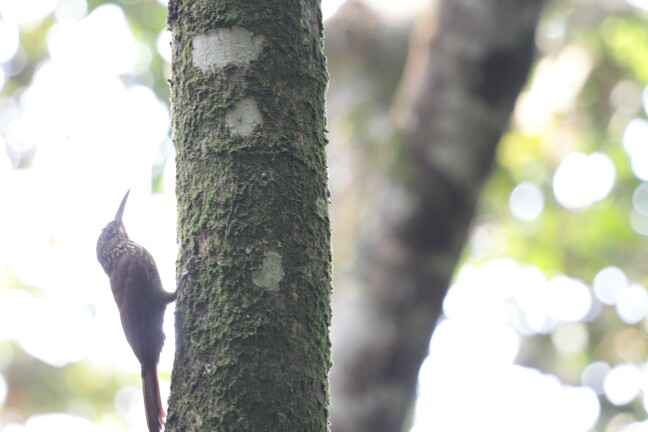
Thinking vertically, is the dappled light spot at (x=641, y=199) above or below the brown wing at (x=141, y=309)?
above

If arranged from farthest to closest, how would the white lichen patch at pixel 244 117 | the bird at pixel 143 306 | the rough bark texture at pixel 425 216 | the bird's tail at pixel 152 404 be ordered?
the rough bark texture at pixel 425 216 < the bird at pixel 143 306 < the bird's tail at pixel 152 404 < the white lichen patch at pixel 244 117

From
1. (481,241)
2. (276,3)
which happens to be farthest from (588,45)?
(276,3)

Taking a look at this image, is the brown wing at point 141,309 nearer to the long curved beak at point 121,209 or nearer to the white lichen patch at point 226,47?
the long curved beak at point 121,209

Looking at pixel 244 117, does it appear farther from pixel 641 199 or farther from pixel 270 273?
pixel 641 199

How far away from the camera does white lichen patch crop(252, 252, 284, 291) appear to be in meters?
1.80

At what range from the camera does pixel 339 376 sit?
4.73 m

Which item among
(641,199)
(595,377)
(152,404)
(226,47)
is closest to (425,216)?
(152,404)

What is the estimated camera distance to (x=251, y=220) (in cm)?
184

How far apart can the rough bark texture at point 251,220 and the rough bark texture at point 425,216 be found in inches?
112

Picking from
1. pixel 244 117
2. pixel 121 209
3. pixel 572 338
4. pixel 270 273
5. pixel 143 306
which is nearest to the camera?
pixel 270 273

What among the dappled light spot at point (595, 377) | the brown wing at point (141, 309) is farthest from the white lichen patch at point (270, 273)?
the dappled light spot at point (595, 377)

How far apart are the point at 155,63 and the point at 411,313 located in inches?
179

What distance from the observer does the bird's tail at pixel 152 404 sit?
338cm

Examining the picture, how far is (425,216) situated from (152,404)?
2.11 m
